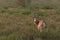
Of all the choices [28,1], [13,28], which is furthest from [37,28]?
[28,1]

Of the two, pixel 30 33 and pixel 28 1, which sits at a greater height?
pixel 30 33

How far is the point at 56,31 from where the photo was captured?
9.81 m

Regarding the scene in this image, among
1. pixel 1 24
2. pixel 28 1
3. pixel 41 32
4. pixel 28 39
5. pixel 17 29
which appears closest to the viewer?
pixel 28 39

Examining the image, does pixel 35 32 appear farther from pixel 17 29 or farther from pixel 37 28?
pixel 17 29

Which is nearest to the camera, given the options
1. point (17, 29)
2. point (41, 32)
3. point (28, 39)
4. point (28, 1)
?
point (28, 39)

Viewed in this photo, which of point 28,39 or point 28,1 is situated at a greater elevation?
point 28,39

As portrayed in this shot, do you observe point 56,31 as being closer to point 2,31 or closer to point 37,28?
point 37,28

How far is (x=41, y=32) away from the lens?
939 centimetres

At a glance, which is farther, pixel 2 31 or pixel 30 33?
pixel 2 31

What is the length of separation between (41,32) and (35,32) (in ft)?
0.75

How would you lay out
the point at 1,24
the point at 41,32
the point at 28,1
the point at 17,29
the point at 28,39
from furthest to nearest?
1. the point at 28,1
2. the point at 1,24
3. the point at 17,29
4. the point at 41,32
5. the point at 28,39

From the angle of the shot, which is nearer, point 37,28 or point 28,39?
point 28,39

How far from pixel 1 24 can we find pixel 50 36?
3008 millimetres

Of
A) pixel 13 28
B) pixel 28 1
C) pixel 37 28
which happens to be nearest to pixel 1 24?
pixel 13 28
